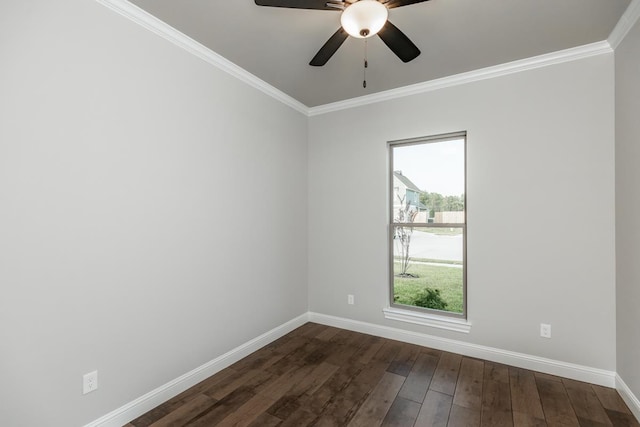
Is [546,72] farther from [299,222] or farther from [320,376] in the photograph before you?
[320,376]

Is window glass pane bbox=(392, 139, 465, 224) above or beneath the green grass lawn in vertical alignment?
above

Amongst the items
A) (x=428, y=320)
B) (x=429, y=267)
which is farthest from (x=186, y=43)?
(x=428, y=320)

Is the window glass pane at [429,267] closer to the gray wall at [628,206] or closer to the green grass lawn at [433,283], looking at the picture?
the green grass lawn at [433,283]

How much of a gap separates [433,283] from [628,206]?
66.6 inches

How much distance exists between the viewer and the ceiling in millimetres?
2041

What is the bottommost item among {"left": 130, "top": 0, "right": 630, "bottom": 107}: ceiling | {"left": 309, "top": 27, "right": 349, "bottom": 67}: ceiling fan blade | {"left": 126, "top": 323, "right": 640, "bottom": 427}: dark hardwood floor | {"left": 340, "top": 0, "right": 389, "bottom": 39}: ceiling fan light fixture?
{"left": 126, "top": 323, "right": 640, "bottom": 427}: dark hardwood floor

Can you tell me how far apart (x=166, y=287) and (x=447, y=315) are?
268 cm

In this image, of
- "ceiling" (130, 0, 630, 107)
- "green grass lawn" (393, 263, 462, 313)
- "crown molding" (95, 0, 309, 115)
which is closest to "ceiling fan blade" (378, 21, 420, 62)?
"ceiling" (130, 0, 630, 107)

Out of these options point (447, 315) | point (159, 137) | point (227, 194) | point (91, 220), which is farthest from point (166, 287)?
point (447, 315)

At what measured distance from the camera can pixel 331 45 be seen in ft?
6.34

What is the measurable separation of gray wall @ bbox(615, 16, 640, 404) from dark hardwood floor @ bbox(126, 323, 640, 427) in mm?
401

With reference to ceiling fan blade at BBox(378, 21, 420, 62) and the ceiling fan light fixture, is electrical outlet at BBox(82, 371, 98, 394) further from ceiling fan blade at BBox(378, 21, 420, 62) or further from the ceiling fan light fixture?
ceiling fan blade at BBox(378, 21, 420, 62)

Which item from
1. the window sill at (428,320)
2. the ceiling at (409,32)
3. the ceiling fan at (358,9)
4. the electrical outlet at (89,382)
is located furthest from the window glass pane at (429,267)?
the electrical outlet at (89,382)

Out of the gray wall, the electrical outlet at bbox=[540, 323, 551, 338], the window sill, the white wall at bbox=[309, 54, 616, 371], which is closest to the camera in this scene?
the gray wall
